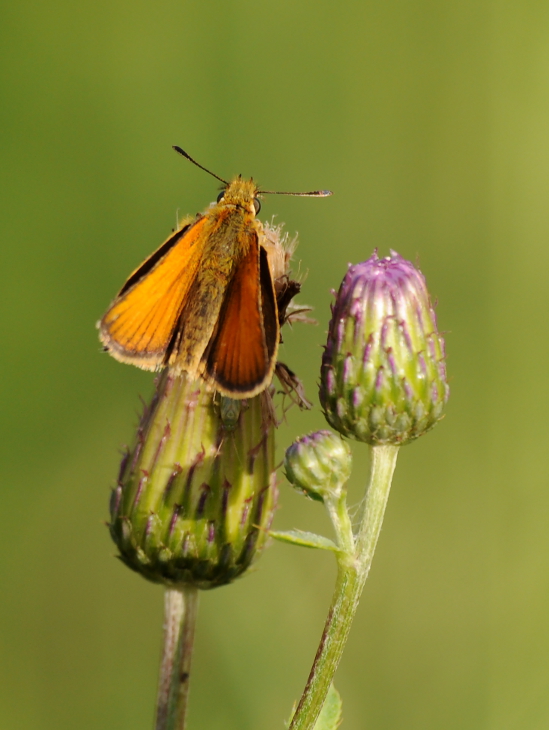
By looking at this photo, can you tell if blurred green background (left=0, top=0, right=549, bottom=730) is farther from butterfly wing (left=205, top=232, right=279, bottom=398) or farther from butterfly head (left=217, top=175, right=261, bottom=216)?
butterfly head (left=217, top=175, right=261, bottom=216)

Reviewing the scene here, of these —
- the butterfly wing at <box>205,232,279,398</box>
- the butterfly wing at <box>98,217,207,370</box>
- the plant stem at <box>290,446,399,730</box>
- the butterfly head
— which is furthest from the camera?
the butterfly head

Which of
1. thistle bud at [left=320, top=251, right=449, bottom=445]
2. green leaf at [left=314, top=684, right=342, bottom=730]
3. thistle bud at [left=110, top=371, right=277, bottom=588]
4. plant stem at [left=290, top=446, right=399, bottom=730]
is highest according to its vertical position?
thistle bud at [left=320, top=251, right=449, bottom=445]

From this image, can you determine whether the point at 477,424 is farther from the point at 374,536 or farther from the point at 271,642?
the point at 374,536

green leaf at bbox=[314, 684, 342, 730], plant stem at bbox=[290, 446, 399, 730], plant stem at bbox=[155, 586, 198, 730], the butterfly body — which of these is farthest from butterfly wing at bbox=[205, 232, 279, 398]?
green leaf at bbox=[314, 684, 342, 730]

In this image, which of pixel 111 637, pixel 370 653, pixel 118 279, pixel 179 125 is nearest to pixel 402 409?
pixel 370 653

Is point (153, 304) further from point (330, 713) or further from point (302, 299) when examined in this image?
point (302, 299)

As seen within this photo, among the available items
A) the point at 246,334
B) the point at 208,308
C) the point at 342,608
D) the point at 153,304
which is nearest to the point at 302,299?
the point at 153,304
